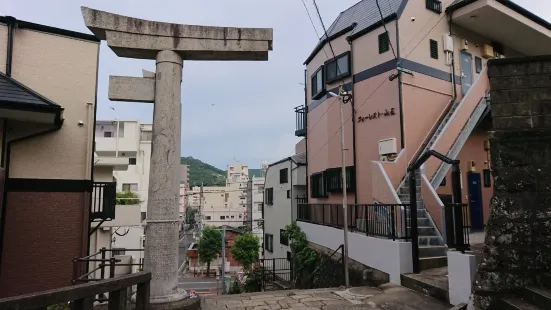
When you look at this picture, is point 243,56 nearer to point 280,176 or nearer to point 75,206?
point 75,206

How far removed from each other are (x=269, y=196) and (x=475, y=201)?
530 inches

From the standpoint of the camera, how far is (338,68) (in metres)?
13.7

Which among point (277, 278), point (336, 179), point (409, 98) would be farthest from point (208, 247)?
point (409, 98)

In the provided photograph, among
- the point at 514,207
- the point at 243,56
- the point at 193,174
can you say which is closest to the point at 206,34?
the point at 243,56

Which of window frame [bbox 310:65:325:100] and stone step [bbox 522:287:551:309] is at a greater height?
window frame [bbox 310:65:325:100]

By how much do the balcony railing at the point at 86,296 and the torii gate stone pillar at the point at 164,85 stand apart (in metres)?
0.52

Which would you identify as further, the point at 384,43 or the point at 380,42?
the point at 380,42

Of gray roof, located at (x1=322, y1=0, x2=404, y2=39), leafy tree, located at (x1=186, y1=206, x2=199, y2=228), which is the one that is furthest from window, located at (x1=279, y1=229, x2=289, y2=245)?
leafy tree, located at (x1=186, y1=206, x2=199, y2=228)

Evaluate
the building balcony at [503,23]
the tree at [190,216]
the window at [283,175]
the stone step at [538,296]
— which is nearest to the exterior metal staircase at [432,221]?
the stone step at [538,296]

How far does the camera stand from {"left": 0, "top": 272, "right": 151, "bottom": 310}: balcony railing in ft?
10.1

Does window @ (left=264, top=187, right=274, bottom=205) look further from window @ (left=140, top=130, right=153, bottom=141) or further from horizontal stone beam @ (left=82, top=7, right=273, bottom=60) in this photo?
window @ (left=140, top=130, right=153, bottom=141)

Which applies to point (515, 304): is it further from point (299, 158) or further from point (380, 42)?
point (299, 158)

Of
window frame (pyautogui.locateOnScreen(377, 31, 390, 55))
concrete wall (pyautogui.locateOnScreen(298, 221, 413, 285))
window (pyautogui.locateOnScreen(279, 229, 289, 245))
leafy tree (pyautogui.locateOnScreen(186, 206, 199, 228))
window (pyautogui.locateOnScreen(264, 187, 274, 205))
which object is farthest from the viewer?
leafy tree (pyautogui.locateOnScreen(186, 206, 199, 228))

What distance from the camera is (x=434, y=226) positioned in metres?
8.64
